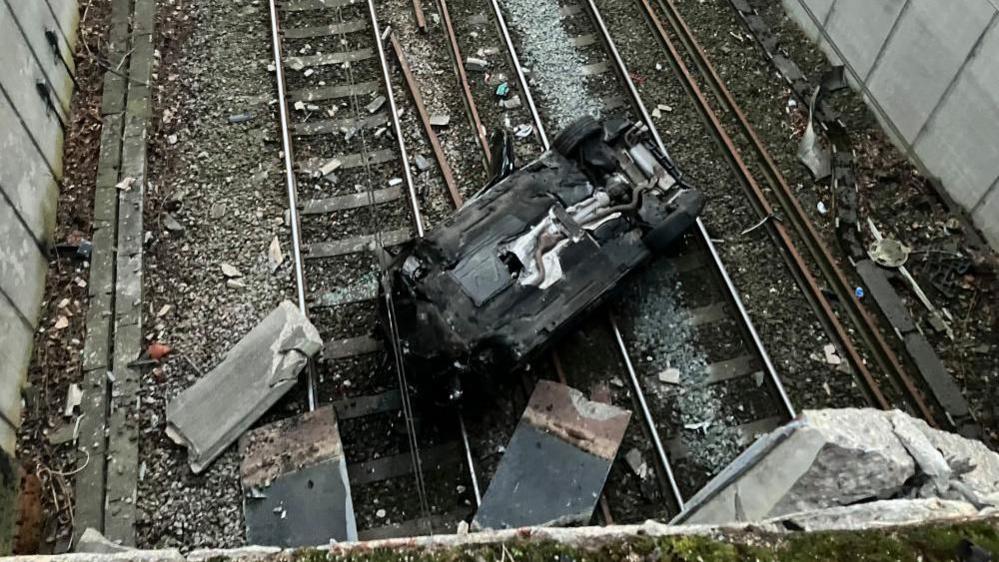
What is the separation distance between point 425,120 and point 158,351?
3.93 m

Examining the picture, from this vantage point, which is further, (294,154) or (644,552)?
(294,154)

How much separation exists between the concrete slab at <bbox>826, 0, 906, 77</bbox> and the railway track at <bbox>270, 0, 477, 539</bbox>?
226 inches

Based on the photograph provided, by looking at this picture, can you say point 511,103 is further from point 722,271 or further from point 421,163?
point 722,271

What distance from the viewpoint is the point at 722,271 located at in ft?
25.0

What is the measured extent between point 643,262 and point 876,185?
11.8ft

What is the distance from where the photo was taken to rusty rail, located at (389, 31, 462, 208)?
8.17 m

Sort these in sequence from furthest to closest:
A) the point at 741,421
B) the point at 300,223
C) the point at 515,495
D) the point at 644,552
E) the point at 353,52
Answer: the point at 353,52, the point at 300,223, the point at 741,421, the point at 515,495, the point at 644,552

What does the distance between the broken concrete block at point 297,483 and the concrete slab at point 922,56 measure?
7369 mm

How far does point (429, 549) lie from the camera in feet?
12.7

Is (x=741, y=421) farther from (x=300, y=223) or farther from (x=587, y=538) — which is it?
(x=300, y=223)

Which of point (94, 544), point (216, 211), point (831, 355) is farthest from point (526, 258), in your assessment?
point (94, 544)

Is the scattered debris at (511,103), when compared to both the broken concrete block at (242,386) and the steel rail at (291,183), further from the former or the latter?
the broken concrete block at (242,386)

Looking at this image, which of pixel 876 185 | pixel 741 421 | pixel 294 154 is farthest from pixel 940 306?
pixel 294 154

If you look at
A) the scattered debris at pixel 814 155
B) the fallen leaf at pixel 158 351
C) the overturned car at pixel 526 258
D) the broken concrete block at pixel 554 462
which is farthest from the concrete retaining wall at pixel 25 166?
the scattered debris at pixel 814 155
